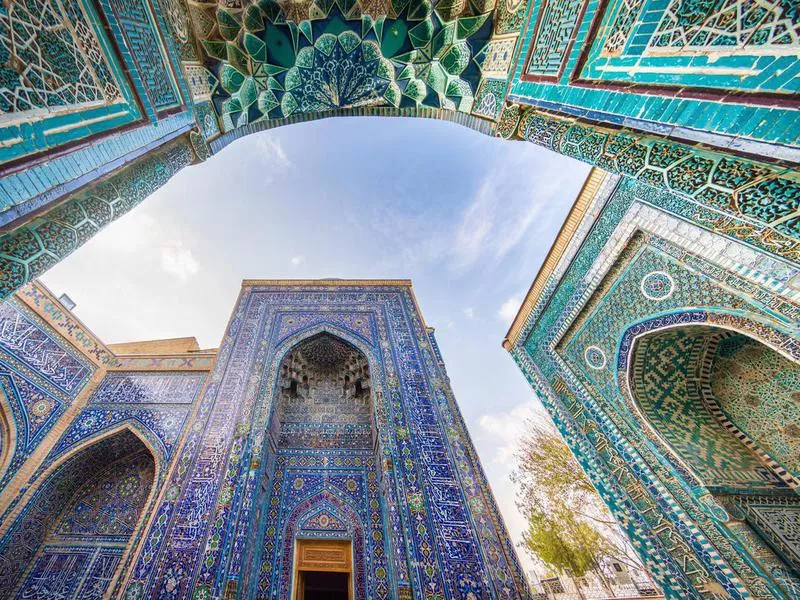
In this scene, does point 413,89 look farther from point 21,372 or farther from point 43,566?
point 43,566

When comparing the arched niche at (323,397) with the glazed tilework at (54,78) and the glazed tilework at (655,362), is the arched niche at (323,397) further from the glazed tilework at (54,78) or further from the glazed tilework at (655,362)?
the glazed tilework at (54,78)

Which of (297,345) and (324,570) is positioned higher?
(297,345)

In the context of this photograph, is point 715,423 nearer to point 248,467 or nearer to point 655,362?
point 655,362

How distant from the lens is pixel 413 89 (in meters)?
3.11

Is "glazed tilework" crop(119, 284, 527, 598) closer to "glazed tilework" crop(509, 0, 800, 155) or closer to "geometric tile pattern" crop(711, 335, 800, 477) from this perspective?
"geometric tile pattern" crop(711, 335, 800, 477)

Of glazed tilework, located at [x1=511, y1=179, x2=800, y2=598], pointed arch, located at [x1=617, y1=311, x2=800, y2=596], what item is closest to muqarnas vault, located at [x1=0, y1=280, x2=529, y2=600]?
glazed tilework, located at [x1=511, y1=179, x2=800, y2=598]

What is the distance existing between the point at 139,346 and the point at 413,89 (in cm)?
901

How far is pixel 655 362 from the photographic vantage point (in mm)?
3832

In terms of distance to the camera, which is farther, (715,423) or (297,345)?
(297,345)

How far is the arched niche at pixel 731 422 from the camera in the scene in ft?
9.73

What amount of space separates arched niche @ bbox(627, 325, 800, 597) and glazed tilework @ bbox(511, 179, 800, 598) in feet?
0.08

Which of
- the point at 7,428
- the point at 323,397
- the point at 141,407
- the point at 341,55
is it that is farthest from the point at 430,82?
the point at 7,428

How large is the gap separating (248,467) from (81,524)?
3.08 m

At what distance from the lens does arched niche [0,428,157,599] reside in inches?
147
